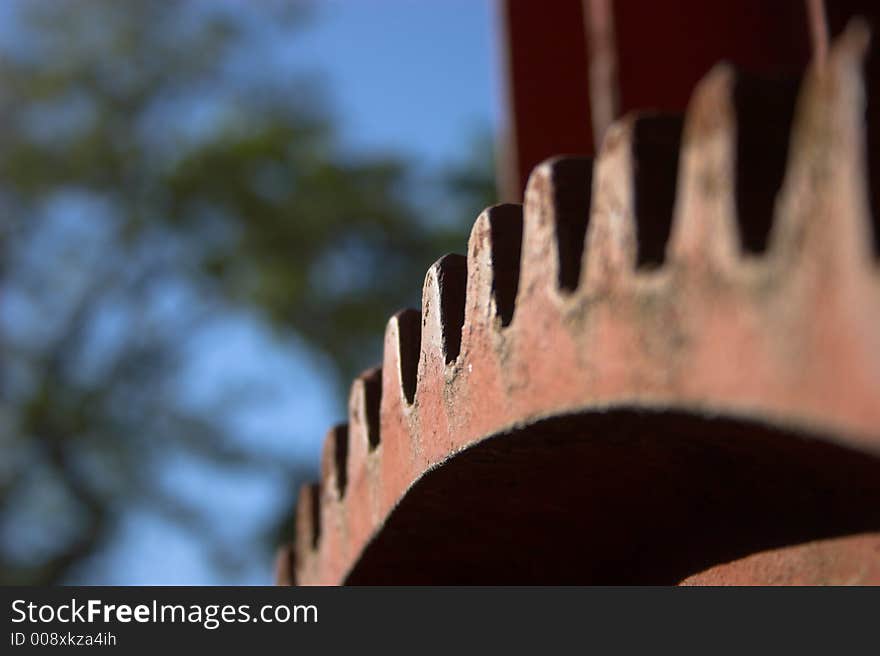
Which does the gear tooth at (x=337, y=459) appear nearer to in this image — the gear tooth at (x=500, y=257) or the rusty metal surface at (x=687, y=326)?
the rusty metal surface at (x=687, y=326)

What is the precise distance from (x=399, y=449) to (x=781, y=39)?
1.05 meters

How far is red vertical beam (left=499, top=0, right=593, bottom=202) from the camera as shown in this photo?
2.62 metres

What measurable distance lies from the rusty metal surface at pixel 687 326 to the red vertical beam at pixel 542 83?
49.6 inches

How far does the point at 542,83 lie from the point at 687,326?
6.50 feet

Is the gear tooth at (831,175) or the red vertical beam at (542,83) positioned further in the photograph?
the red vertical beam at (542,83)

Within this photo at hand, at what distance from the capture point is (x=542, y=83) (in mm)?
2703

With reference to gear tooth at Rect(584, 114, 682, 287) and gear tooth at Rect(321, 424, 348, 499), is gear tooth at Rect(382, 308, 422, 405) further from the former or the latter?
gear tooth at Rect(584, 114, 682, 287)

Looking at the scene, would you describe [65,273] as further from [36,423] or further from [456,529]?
[456,529]

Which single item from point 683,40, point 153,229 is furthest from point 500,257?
point 153,229

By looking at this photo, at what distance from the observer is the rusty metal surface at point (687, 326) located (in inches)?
26.4

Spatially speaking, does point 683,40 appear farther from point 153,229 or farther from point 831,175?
point 153,229

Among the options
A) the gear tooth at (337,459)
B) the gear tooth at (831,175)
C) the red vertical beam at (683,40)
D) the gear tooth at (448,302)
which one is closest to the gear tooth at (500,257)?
the gear tooth at (448,302)

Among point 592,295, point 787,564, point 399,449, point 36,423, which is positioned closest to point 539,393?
point 592,295

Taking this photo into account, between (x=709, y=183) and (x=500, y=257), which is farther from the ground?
(x=500, y=257)
